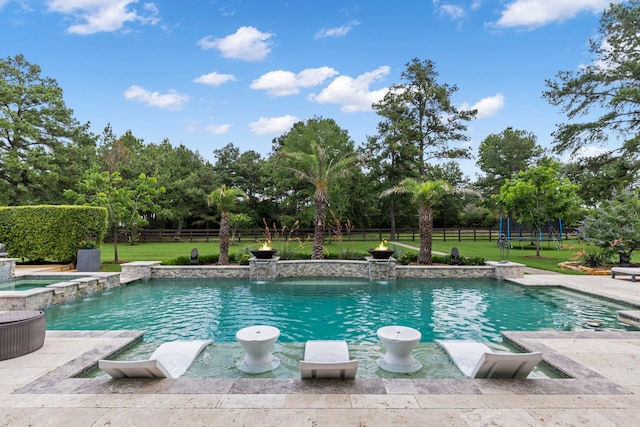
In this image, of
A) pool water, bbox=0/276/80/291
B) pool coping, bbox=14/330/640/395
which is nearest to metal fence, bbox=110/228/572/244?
pool water, bbox=0/276/80/291

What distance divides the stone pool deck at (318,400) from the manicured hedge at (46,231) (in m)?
9.35

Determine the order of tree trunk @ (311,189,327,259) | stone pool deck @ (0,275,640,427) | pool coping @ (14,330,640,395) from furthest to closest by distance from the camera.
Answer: tree trunk @ (311,189,327,259)
pool coping @ (14,330,640,395)
stone pool deck @ (0,275,640,427)

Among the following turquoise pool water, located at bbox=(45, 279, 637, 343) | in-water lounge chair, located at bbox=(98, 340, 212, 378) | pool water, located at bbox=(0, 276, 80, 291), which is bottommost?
turquoise pool water, located at bbox=(45, 279, 637, 343)

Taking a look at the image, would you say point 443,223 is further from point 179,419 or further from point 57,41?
point 179,419

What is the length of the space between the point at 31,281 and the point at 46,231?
2.90 meters

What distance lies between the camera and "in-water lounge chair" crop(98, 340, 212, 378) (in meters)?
3.08

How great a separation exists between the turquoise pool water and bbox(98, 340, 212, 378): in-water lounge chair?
3.46ft

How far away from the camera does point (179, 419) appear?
2.52m

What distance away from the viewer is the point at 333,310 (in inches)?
274

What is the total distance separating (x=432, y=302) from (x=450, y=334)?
87.5 inches

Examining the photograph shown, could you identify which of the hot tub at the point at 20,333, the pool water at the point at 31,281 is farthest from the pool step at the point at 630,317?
the pool water at the point at 31,281

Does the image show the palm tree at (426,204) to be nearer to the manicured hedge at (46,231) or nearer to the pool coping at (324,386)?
the pool coping at (324,386)

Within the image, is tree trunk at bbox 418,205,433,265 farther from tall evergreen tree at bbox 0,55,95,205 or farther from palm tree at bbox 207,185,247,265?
tall evergreen tree at bbox 0,55,95,205

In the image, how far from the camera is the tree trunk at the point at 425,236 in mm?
11734
